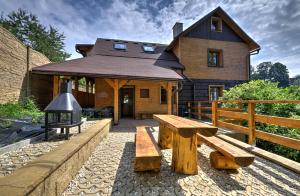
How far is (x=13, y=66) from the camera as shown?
687 centimetres

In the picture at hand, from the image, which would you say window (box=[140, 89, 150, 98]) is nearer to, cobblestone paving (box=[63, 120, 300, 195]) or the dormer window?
the dormer window

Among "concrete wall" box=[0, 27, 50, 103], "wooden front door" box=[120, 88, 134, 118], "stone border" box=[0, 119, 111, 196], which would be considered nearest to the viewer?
"stone border" box=[0, 119, 111, 196]

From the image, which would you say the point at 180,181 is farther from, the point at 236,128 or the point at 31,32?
the point at 31,32

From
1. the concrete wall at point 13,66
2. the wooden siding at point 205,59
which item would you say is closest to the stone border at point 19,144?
the concrete wall at point 13,66

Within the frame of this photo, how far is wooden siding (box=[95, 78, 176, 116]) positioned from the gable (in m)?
4.68

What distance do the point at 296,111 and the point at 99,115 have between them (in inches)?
333

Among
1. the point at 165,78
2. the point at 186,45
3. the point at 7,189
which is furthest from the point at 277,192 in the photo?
the point at 186,45

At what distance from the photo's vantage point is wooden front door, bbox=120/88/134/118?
35.9 feet

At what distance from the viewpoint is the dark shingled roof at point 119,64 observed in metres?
7.01

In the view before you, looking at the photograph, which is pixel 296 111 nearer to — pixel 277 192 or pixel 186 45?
pixel 277 192

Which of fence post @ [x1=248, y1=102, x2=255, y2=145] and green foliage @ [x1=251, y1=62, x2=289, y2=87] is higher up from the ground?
green foliage @ [x1=251, y1=62, x2=289, y2=87]

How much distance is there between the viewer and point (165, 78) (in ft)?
25.4

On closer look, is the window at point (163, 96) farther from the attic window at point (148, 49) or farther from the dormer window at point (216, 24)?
the dormer window at point (216, 24)

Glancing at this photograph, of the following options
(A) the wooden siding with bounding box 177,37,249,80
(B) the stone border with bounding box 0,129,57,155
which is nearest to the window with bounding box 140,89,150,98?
(A) the wooden siding with bounding box 177,37,249,80
